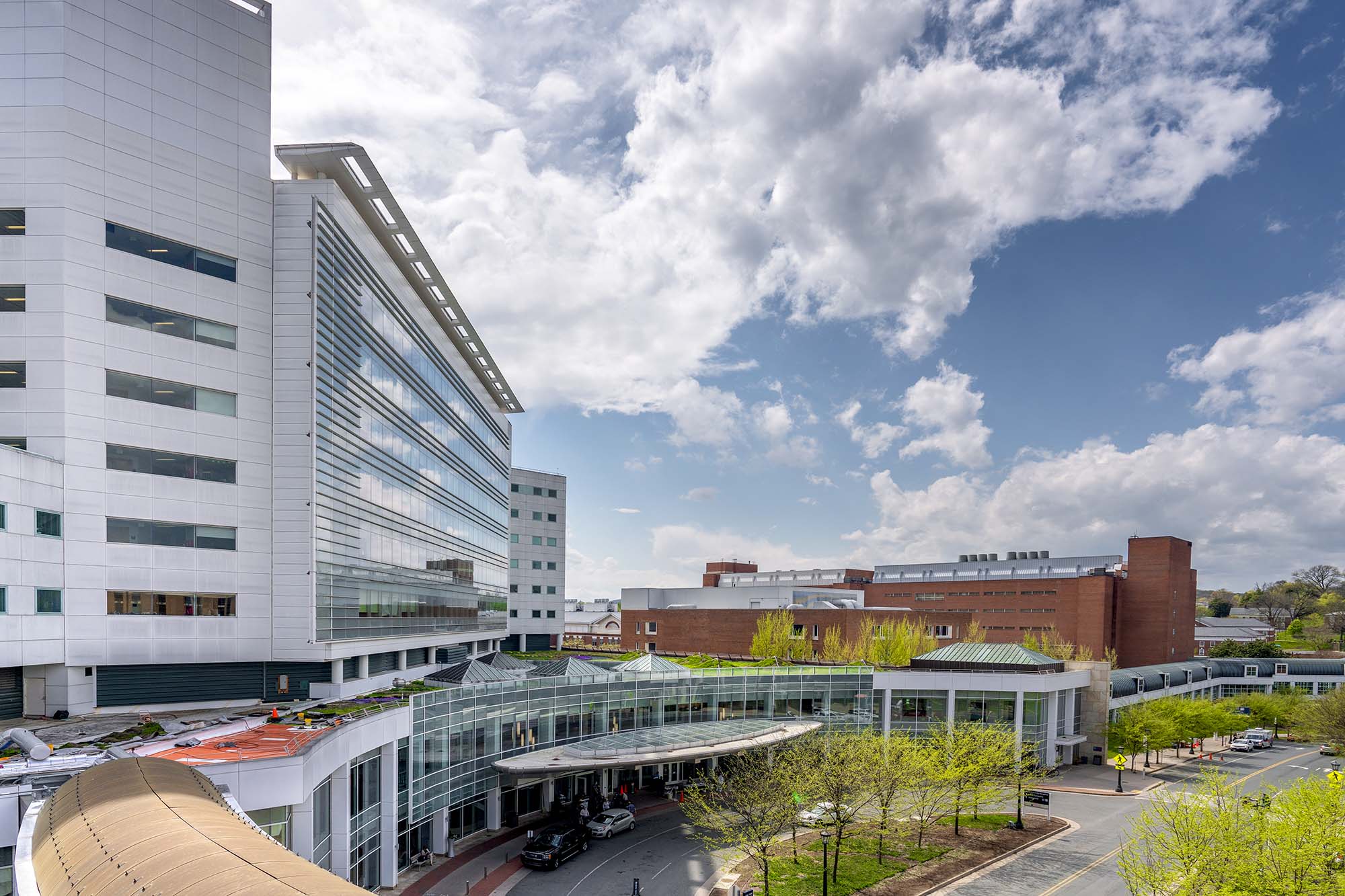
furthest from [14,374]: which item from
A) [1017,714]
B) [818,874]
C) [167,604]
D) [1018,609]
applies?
[1018,609]

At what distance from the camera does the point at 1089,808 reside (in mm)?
50875

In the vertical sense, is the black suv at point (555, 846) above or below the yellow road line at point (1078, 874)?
above

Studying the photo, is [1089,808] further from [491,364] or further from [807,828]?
[491,364]

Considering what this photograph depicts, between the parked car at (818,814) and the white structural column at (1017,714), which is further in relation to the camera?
the white structural column at (1017,714)

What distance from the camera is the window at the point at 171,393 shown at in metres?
34.0

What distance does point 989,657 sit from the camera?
201 feet

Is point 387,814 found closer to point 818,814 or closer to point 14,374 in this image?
point 818,814

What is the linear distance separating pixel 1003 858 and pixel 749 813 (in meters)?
14.8

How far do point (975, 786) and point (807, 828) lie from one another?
9.39m

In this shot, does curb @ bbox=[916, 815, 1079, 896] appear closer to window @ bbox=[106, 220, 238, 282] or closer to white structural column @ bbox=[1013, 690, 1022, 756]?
white structural column @ bbox=[1013, 690, 1022, 756]

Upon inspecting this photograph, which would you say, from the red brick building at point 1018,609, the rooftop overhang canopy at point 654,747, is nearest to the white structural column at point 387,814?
the rooftop overhang canopy at point 654,747

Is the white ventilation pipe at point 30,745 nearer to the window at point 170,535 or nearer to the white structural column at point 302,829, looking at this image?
the white structural column at point 302,829

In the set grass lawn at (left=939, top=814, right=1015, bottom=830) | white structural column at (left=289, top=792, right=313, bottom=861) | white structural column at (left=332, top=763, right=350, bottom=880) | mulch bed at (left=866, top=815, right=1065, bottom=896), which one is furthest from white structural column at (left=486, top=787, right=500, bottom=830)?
grass lawn at (left=939, top=814, right=1015, bottom=830)

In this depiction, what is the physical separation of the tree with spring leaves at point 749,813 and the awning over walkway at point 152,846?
920 inches
